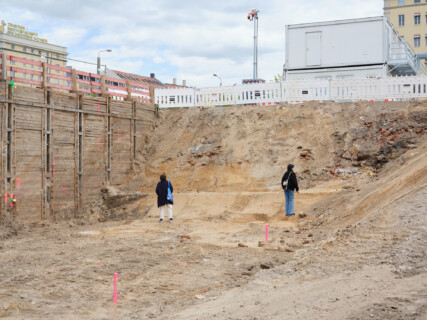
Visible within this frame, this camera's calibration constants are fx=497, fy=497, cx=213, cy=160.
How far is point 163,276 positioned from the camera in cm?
919

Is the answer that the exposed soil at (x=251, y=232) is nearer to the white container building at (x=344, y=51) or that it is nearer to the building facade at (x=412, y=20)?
the white container building at (x=344, y=51)

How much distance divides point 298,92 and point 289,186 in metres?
9.07

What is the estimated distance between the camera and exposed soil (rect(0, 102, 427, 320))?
6.68 m

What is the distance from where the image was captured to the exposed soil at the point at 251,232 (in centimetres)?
668

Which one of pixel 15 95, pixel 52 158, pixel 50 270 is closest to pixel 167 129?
pixel 52 158

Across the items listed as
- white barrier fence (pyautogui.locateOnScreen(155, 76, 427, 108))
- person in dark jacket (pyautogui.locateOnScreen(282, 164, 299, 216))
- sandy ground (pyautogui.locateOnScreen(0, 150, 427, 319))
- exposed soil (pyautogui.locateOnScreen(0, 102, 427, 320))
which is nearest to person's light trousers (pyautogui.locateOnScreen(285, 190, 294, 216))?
person in dark jacket (pyautogui.locateOnScreen(282, 164, 299, 216))

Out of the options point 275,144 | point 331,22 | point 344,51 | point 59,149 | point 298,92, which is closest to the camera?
point 59,149

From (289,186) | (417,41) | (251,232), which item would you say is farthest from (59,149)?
(417,41)

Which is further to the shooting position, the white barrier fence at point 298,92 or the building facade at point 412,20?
the building facade at point 412,20

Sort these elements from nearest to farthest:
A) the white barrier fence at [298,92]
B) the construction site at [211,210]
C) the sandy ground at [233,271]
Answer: the sandy ground at [233,271], the construction site at [211,210], the white barrier fence at [298,92]

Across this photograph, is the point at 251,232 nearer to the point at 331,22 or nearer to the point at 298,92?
the point at 298,92

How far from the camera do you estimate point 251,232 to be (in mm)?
13547

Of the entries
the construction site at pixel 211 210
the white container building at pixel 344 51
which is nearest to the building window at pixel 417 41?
the white container building at pixel 344 51

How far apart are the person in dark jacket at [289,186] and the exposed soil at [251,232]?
1.26 feet
